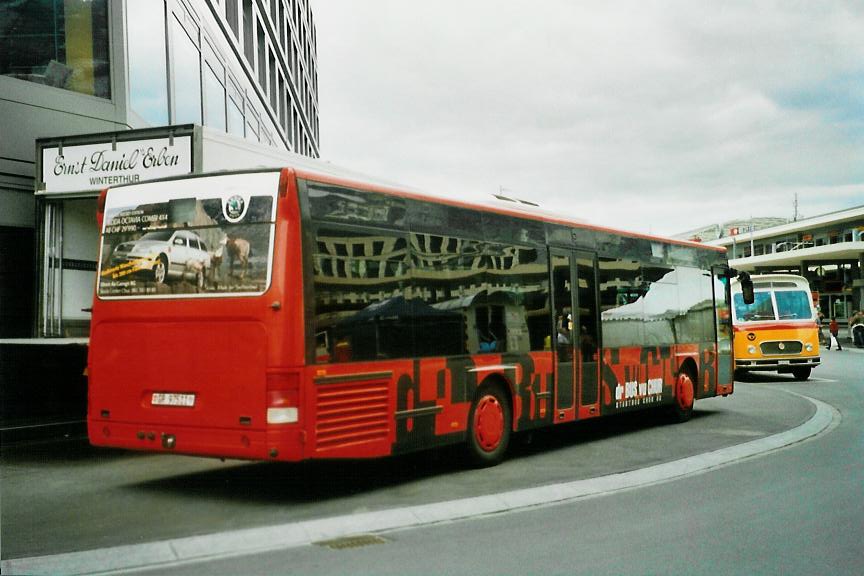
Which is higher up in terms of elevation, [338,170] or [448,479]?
[338,170]

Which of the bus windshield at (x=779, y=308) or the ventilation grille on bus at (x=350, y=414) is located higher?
the bus windshield at (x=779, y=308)

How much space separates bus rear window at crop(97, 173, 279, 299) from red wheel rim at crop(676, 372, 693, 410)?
867 cm

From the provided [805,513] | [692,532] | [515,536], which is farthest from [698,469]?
[515,536]

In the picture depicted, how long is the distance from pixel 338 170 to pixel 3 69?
19.8 feet

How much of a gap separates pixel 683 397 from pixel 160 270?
30.1 ft

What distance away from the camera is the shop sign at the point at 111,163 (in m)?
13.9

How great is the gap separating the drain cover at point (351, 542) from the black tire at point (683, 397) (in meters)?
8.62

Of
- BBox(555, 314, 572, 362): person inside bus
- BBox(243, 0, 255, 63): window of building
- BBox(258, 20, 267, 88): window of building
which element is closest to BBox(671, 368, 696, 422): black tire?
BBox(555, 314, 572, 362): person inside bus

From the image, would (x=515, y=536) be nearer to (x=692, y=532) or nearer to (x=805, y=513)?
Answer: (x=692, y=532)

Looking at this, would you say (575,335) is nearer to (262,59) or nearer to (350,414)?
(350,414)

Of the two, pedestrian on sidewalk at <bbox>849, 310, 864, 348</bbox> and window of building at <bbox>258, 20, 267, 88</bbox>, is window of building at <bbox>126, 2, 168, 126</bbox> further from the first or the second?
pedestrian on sidewalk at <bbox>849, 310, 864, 348</bbox>

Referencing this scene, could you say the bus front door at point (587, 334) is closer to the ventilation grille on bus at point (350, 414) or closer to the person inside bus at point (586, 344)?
the person inside bus at point (586, 344)

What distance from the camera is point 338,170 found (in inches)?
586

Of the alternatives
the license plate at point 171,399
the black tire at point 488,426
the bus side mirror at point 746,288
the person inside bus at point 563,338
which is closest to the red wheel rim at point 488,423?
the black tire at point 488,426
